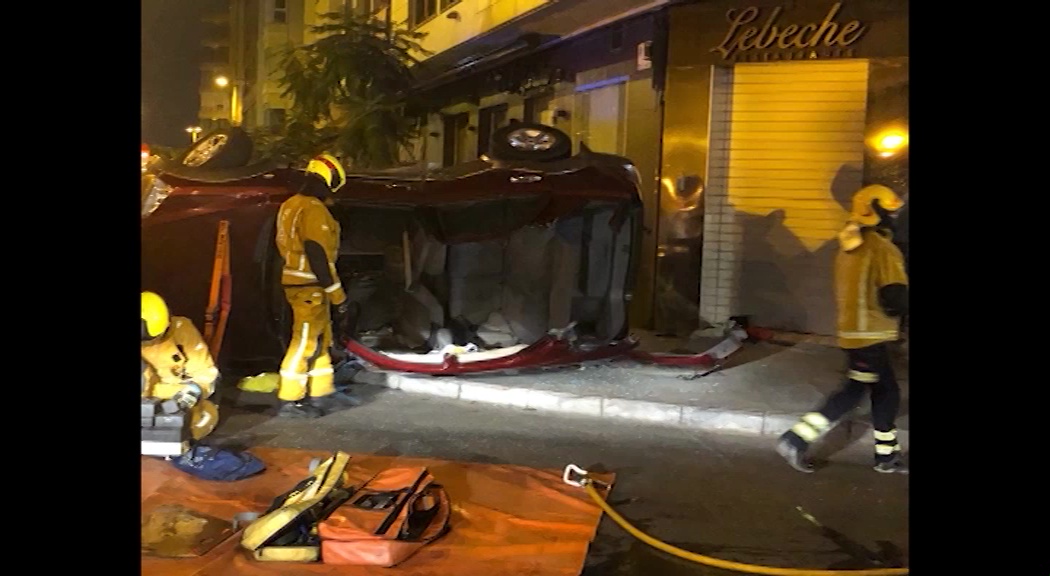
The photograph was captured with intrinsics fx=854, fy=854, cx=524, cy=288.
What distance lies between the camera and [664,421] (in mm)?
5168

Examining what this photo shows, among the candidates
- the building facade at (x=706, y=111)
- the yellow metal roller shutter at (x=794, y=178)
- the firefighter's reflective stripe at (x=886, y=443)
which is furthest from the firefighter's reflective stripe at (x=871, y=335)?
the yellow metal roller shutter at (x=794, y=178)

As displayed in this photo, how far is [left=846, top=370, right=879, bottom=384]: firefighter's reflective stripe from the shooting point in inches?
171

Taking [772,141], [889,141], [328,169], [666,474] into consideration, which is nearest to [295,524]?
[666,474]

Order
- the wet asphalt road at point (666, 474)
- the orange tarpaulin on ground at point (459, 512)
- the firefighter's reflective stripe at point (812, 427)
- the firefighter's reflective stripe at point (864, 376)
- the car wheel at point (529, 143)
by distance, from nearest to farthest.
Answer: the orange tarpaulin on ground at point (459, 512), the wet asphalt road at point (666, 474), the firefighter's reflective stripe at point (864, 376), the firefighter's reflective stripe at point (812, 427), the car wheel at point (529, 143)

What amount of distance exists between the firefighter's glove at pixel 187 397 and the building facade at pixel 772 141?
3713mm

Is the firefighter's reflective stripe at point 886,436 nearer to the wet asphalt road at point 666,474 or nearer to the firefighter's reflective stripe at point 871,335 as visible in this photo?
the wet asphalt road at point 666,474

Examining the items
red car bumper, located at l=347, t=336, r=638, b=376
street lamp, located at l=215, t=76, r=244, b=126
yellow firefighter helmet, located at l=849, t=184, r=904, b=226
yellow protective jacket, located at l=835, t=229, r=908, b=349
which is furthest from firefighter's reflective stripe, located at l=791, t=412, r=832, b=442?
street lamp, located at l=215, t=76, r=244, b=126

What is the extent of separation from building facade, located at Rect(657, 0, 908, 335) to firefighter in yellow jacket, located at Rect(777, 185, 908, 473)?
1.92 m

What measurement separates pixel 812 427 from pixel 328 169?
3218 mm

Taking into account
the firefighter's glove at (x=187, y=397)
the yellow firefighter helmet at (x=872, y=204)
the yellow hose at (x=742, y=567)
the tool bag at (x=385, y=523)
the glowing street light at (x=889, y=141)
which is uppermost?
the glowing street light at (x=889, y=141)

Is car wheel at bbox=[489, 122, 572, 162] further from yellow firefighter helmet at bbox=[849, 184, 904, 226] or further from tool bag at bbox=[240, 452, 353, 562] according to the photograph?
tool bag at bbox=[240, 452, 353, 562]

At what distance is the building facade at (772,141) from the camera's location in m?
6.40
